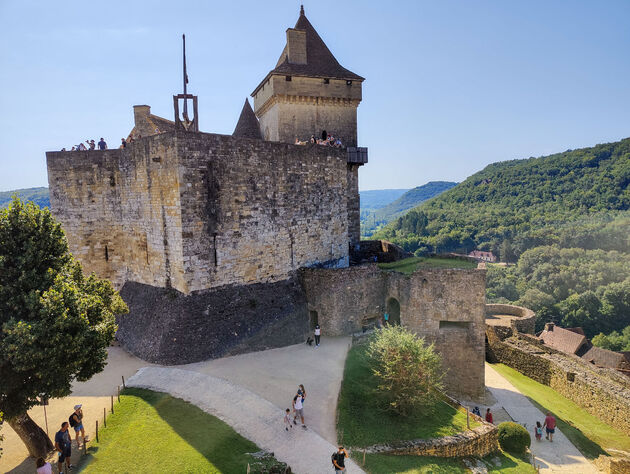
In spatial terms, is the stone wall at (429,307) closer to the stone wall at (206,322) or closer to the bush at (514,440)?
the stone wall at (206,322)

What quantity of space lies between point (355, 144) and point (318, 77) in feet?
17.0

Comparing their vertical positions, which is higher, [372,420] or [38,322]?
[38,322]

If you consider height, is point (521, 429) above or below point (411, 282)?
below

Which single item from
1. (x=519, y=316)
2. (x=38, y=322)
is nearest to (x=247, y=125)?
(x=38, y=322)

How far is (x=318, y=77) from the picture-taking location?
2698cm

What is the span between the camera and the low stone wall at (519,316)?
30644mm

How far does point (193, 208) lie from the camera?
15.6 metres

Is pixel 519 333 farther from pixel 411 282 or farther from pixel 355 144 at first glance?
pixel 355 144

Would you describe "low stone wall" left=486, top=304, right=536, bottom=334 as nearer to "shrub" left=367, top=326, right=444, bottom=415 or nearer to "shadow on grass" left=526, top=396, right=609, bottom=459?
"shadow on grass" left=526, top=396, right=609, bottom=459

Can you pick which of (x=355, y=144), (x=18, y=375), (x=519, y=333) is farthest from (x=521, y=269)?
(x=18, y=375)

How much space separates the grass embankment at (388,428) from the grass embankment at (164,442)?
11.1 feet

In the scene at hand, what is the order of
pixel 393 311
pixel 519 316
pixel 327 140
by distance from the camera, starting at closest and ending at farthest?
pixel 393 311 < pixel 327 140 < pixel 519 316

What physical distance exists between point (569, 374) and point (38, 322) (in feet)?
85.2

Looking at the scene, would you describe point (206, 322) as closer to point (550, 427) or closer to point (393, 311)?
point (393, 311)
